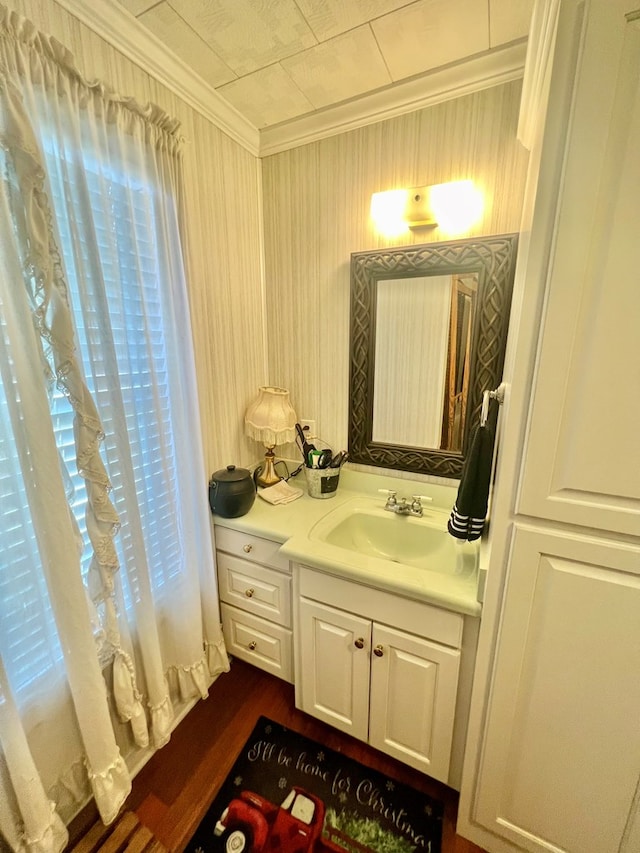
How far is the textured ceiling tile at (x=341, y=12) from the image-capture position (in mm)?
969

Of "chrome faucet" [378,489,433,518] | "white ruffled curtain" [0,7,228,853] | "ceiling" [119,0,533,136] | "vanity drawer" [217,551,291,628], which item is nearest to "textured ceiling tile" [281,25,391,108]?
"ceiling" [119,0,533,136]

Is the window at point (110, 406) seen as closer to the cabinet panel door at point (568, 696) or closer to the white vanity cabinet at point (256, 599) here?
the white vanity cabinet at point (256, 599)

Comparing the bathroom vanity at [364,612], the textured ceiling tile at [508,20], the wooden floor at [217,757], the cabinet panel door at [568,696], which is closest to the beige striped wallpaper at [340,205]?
the textured ceiling tile at [508,20]

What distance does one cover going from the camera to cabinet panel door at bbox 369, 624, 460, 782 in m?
1.05

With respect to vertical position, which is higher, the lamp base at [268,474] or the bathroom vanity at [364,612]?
the lamp base at [268,474]

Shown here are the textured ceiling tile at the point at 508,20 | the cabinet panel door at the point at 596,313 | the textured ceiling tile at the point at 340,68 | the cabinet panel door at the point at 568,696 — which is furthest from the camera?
the textured ceiling tile at the point at 340,68

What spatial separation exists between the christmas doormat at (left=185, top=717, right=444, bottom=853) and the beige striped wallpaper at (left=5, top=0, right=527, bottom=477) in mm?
1127

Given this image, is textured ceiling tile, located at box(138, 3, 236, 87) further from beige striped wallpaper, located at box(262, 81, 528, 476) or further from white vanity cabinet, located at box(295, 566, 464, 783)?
white vanity cabinet, located at box(295, 566, 464, 783)

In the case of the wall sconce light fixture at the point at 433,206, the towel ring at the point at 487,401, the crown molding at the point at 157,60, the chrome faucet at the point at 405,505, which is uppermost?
the crown molding at the point at 157,60

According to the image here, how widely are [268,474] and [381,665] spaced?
915mm

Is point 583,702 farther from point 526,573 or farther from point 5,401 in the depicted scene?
point 5,401

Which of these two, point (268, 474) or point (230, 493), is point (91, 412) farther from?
point (268, 474)

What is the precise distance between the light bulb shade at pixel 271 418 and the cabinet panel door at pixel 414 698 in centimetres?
87

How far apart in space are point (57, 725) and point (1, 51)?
5.40 feet
